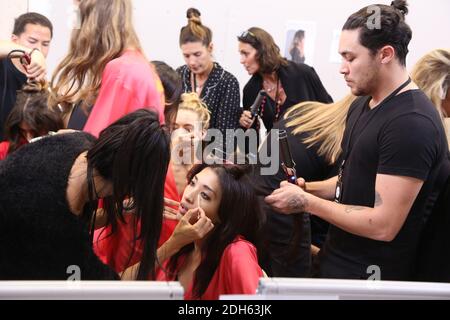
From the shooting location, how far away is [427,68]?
2.06m

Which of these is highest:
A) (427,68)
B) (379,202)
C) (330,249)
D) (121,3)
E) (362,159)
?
(121,3)

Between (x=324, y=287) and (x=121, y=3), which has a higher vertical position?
(x=121, y=3)

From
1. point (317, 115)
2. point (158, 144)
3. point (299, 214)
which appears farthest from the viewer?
point (317, 115)

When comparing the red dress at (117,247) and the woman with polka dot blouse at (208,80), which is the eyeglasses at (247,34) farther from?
the red dress at (117,247)

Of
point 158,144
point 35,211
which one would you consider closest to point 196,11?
point 158,144

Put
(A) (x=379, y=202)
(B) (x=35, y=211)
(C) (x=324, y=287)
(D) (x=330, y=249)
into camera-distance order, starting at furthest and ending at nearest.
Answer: (D) (x=330, y=249)
(A) (x=379, y=202)
(B) (x=35, y=211)
(C) (x=324, y=287)

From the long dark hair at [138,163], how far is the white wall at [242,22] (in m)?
1.65

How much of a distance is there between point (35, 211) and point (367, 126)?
3.02 feet

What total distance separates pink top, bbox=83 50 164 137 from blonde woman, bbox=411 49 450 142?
93cm

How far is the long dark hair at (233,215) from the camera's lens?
180cm

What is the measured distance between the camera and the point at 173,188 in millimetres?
1940

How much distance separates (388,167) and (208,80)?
1416 millimetres

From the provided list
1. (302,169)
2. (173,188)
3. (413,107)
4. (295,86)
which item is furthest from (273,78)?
(413,107)
